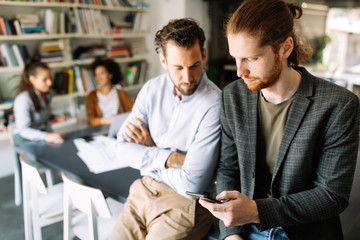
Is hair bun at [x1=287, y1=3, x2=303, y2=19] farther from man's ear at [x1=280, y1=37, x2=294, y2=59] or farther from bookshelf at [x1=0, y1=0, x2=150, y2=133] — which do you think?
bookshelf at [x1=0, y1=0, x2=150, y2=133]

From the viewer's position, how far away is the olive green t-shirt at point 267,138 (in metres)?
1.25

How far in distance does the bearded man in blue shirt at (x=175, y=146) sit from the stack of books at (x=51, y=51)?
2611mm

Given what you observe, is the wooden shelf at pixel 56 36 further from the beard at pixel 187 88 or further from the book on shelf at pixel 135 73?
the beard at pixel 187 88

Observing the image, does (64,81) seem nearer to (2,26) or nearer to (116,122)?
(2,26)

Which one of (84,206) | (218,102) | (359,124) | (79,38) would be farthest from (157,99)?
(79,38)

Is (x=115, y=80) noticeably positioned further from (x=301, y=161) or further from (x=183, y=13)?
(x=301, y=161)

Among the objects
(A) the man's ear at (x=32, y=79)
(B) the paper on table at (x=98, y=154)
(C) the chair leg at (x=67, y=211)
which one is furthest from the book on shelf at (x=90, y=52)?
(C) the chair leg at (x=67, y=211)

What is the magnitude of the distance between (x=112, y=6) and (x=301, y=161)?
13.2 feet

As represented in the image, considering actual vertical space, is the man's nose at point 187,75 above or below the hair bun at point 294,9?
below

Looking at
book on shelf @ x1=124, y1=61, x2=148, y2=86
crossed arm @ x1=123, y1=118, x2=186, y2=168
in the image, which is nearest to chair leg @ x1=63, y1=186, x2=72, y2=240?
crossed arm @ x1=123, y1=118, x2=186, y2=168

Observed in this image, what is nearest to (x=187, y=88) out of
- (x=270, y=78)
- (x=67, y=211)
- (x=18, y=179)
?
(x=270, y=78)

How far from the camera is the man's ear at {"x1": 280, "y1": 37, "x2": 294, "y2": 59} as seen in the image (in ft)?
3.79

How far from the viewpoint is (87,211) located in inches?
60.2

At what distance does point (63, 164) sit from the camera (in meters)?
2.03
